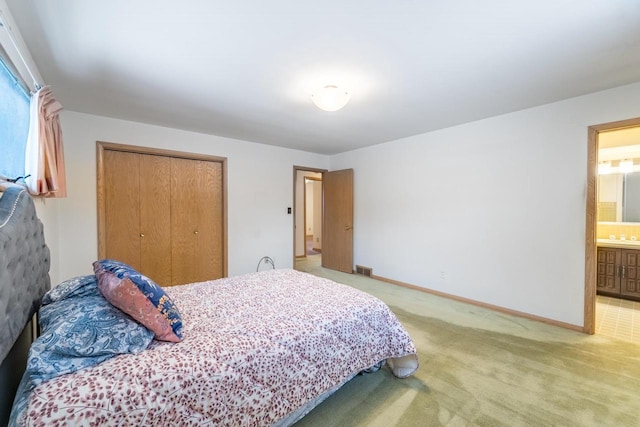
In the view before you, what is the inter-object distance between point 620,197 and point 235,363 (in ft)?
19.2

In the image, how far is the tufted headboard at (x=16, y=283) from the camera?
3.43 feet

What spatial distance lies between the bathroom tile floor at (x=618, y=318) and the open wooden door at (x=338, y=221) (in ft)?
11.0

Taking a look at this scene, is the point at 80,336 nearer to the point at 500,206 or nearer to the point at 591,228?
the point at 500,206

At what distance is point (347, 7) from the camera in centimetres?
148

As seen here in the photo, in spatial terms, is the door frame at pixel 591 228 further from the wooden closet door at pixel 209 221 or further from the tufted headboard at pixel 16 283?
the wooden closet door at pixel 209 221

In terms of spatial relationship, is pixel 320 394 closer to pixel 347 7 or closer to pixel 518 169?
pixel 347 7

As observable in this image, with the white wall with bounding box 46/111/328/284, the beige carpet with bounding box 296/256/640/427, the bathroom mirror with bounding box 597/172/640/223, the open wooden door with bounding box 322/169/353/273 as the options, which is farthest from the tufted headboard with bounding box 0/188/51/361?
the bathroom mirror with bounding box 597/172/640/223

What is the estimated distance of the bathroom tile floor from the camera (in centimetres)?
267

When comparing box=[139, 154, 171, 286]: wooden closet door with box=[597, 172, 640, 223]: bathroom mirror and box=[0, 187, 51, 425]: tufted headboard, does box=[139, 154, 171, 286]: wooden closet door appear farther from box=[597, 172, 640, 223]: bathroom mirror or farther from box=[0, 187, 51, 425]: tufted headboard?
box=[597, 172, 640, 223]: bathroom mirror

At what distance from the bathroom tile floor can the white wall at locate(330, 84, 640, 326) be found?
0.36 metres

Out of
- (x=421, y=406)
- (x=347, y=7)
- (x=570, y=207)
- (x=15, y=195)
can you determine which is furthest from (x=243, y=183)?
(x=570, y=207)

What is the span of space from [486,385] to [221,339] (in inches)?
72.5

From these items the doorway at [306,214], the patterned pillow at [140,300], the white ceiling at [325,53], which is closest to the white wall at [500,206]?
the white ceiling at [325,53]

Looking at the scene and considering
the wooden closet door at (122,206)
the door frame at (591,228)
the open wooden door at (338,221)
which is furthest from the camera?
the open wooden door at (338,221)
